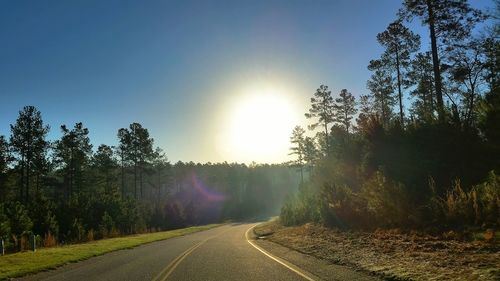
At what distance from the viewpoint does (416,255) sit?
1227 centimetres

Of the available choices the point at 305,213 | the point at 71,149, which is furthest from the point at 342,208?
the point at 71,149

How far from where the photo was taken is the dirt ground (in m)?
9.43

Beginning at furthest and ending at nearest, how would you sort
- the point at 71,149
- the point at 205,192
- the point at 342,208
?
the point at 205,192 → the point at 71,149 → the point at 342,208

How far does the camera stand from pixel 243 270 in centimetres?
1298

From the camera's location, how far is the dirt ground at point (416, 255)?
30.9ft

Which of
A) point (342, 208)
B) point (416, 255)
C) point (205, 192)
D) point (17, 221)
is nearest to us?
point (416, 255)

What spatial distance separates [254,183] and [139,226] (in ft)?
322

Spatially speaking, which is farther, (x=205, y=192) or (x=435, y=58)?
(x=205, y=192)

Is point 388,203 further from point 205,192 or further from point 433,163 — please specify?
point 205,192

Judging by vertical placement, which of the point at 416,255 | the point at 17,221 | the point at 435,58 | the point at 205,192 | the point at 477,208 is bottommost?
the point at 416,255

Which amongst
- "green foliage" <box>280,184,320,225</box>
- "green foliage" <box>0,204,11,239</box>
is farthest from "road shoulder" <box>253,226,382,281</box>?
"green foliage" <box>0,204,11,239</box>

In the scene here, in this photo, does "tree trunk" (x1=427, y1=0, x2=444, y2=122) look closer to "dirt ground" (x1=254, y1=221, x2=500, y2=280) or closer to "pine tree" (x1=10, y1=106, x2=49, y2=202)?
"dirt ground" (x1=254, y1=221, x2=500, y2=280)

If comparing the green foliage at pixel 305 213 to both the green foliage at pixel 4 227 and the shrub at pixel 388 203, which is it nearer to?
the shrub at pixel 388 203

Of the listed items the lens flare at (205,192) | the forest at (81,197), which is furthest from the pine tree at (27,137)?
the lens flare at (205,192)
